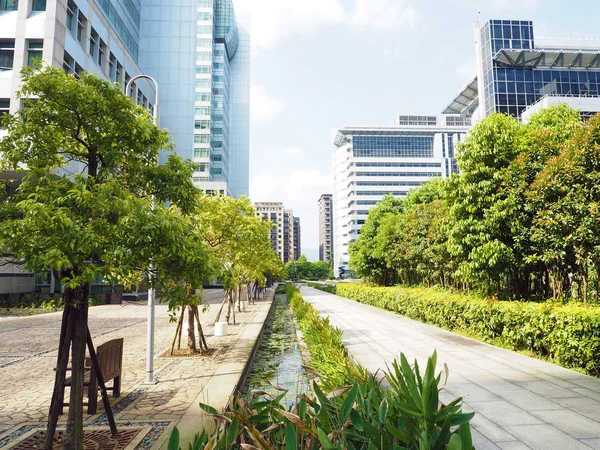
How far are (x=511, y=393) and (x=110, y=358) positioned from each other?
6.06m

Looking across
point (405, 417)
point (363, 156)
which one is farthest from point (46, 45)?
point (363, 156)

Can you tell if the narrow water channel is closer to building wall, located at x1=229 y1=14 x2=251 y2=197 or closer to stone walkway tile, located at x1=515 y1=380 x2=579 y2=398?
stone walkway tile, located at x1=515 y1=380 x2=579 y2=398

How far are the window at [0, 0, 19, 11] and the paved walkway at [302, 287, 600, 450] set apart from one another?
2514cm

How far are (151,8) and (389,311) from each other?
60.3m

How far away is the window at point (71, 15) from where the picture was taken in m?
23.3

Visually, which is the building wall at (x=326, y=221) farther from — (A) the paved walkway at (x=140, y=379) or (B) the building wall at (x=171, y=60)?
(A) the paved walkway at (x=140, y=379)

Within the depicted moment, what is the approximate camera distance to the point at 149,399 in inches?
247

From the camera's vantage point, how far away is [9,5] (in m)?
21.8

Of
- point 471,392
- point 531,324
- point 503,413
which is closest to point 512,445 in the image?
point 503,413

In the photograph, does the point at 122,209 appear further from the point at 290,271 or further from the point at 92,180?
the point at 290,271

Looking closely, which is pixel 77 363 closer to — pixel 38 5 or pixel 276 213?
pixel 38 5

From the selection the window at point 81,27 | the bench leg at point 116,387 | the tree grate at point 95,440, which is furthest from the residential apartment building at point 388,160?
the tree grate at point 95,440

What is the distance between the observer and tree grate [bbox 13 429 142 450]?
14.5 feet

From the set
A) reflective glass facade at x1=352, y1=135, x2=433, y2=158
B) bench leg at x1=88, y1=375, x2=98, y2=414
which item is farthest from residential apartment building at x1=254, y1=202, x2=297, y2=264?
bench leg at x1=88, y1=375, x2=98, y2=414
